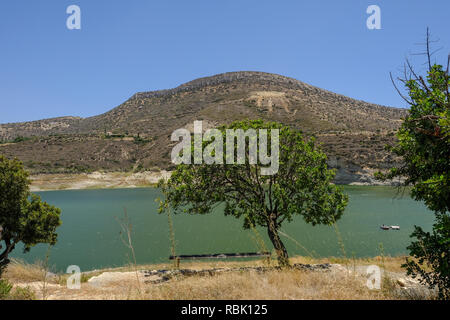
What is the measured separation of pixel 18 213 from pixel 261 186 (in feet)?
31.3

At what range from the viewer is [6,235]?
10.2 meters

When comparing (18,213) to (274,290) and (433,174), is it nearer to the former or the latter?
(274,290)

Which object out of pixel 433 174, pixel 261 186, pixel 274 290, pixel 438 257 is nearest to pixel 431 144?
pixel 433 174

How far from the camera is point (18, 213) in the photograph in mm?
10047

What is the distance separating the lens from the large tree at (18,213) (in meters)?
9.59

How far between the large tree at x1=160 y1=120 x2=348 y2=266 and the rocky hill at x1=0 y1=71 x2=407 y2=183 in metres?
59.2

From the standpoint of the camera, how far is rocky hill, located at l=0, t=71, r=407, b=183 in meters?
73.0

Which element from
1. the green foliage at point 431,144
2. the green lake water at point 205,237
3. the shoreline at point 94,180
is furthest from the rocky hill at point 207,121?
the green foliage at point 431,144

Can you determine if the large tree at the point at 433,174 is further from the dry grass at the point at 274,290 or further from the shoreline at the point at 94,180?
the shoreline at the point at 94,180

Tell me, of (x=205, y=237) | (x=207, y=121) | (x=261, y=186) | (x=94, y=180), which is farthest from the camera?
(x=207, y=121)

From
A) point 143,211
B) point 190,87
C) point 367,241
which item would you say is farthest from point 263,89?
point 367,241
